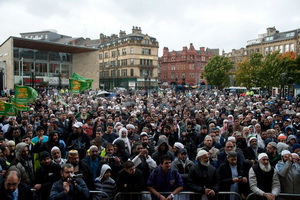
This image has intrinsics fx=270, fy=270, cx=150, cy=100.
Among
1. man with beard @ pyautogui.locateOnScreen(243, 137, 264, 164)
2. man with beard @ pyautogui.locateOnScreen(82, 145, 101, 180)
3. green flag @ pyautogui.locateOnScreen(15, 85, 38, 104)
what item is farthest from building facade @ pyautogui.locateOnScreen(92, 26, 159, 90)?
man with beard @ pyautogui.locateOnScreen(82, 145, 101, 180)

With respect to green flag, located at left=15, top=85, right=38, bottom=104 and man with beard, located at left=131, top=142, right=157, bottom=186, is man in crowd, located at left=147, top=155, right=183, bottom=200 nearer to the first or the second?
man with beard, located at left=131, top=142, right=157, bottom=186

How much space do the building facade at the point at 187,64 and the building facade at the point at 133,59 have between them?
43.2ft

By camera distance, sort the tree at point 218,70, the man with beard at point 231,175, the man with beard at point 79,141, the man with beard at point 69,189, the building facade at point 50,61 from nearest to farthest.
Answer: the man with beard at point 69,189 < the man with beard at point 231,175 < the man with beard at point 79,141 < the building facade at point 50,61 < the tree at point 218,70

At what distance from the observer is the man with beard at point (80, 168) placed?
17.1ft

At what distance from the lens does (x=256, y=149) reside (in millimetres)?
7027

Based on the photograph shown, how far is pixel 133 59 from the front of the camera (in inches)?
2852

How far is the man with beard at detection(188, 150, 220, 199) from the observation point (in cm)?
517

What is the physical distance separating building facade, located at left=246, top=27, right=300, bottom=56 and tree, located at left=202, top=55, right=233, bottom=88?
10.5 m

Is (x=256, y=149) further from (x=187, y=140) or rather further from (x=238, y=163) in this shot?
(x=187, y=140)

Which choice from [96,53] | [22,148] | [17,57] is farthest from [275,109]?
[17,57]

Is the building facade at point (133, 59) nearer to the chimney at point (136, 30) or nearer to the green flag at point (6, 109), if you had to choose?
the chimney at point (136, 30)

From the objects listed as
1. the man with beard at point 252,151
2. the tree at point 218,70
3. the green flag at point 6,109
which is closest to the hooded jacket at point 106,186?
the man with beard at point 252,151

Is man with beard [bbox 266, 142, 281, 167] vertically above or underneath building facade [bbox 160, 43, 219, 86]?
underneath

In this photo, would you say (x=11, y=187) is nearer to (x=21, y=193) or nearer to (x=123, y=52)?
→ (x=21, y=193)
